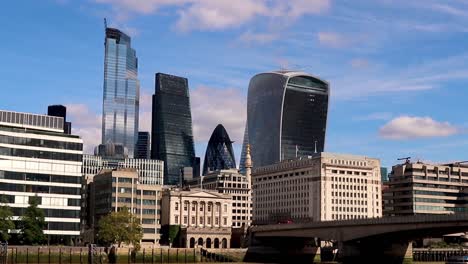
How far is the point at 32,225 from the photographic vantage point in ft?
567

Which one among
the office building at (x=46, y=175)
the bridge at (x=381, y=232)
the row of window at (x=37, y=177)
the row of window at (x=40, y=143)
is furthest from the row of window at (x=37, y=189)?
the bridge at (x=381, y=232)

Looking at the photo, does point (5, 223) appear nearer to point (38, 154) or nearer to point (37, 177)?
point (37, 177)

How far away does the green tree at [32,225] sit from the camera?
Answer: 566ft

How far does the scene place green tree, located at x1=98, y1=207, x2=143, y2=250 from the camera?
182 m

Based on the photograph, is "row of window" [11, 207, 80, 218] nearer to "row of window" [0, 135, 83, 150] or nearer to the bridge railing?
"row of window" [0, 135, 83, 150]

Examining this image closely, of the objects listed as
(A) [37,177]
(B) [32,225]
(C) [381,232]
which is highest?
(A) [37,177]

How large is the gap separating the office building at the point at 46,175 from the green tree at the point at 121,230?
35.4ft

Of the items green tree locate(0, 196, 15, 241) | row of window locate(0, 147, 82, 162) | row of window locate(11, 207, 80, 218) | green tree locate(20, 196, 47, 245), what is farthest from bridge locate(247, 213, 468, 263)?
green tree locate(0, 196, 15, 241)

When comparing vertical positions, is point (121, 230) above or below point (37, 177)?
below

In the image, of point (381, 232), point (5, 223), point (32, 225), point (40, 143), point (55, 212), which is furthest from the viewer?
point (55, 212)

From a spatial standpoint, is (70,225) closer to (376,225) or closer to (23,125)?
(23,125)

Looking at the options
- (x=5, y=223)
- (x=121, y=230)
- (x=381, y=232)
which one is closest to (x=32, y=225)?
(x=5, y=223)

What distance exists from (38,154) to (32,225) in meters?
20.8

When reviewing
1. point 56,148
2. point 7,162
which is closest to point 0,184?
point 7,162
